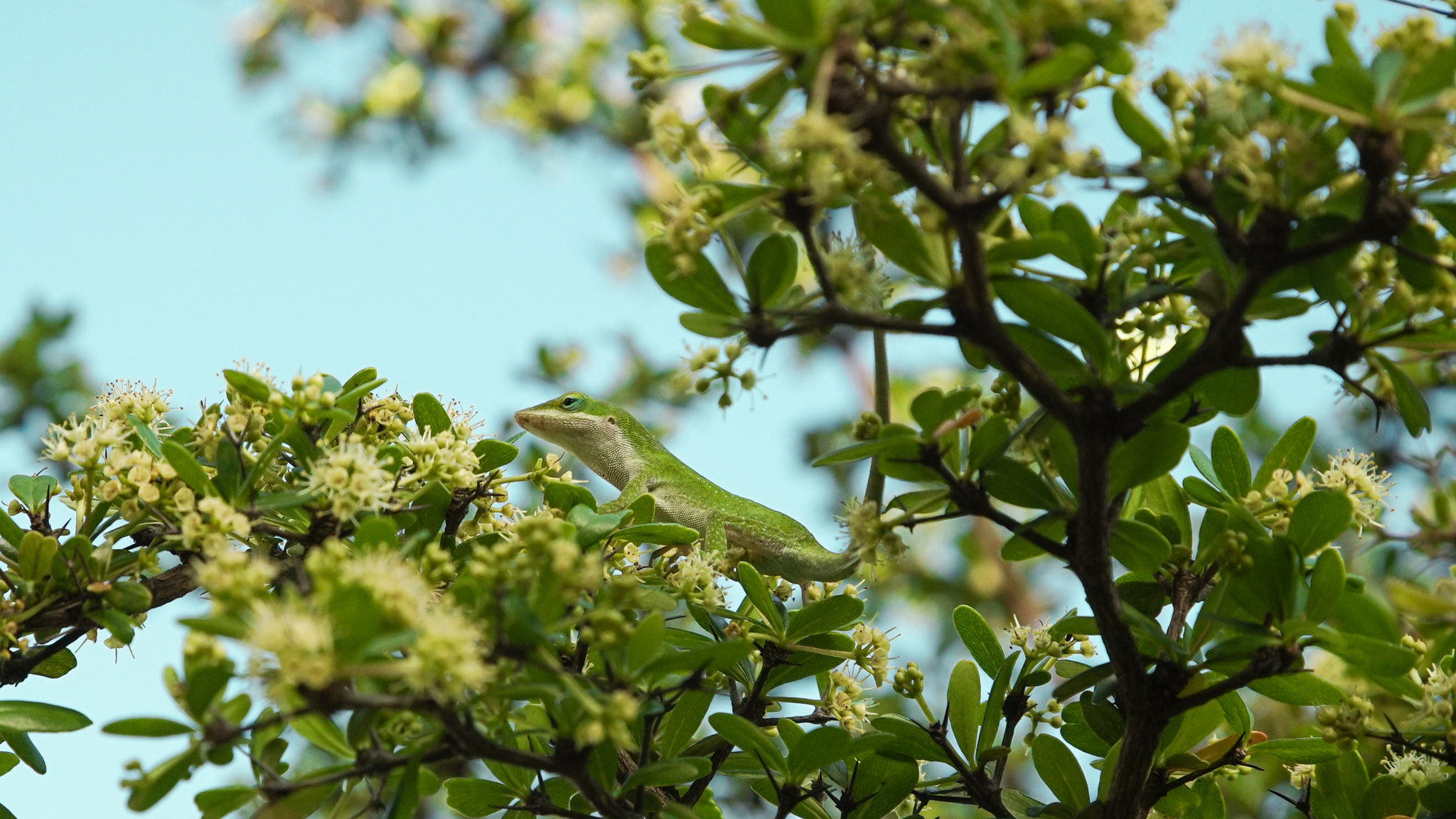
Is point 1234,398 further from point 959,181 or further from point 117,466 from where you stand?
point 117,466

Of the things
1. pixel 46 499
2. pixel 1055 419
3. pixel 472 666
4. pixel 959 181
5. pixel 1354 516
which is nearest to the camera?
pixel 472 666

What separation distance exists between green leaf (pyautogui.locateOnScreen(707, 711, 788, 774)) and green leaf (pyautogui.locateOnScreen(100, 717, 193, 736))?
1.08 metres

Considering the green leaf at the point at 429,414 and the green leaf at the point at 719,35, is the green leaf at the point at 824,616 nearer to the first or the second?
the green leaf at the point at 429,414

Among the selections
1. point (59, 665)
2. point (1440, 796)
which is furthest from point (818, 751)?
point (59, 665)

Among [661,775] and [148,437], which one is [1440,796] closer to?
[661,775]

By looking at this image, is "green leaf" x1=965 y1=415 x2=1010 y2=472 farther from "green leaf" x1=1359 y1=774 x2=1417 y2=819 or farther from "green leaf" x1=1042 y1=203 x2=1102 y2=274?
"green leaf" x1=1359 y1=774 x2=1417 y2=819

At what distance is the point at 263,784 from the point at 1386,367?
2.14m

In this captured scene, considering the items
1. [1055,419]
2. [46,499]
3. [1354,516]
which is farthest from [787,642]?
[46,499]

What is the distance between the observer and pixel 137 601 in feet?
8.22

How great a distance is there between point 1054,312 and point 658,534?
3.81 ft

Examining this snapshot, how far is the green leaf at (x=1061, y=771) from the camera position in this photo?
2.96m

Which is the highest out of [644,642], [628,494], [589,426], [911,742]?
[589,426]

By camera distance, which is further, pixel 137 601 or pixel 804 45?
pixel 137 601

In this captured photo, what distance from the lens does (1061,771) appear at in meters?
2.97
